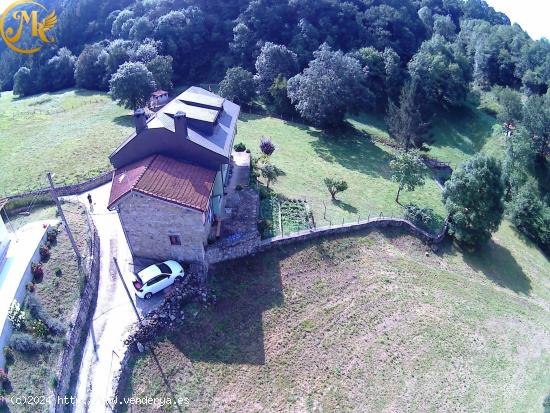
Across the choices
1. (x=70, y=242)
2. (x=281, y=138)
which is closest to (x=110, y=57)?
(x=281, y=138)

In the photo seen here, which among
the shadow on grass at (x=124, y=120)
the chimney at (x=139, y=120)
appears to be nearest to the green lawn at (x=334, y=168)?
the chimney at (x=139, y=120)

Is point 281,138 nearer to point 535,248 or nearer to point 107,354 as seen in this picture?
point 535,248

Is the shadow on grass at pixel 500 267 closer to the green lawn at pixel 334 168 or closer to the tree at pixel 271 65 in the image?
the green lawn at pixel 334 168

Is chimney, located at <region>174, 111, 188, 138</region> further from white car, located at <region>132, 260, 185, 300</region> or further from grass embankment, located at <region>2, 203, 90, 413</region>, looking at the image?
grass embankment, located at <region>2, 203, 90, 413</region>

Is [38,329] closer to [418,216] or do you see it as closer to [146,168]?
[146,168]

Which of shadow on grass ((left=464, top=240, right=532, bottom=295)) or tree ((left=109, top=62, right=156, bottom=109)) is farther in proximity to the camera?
tree ((left=109, top=62, right=156, bottom=109))

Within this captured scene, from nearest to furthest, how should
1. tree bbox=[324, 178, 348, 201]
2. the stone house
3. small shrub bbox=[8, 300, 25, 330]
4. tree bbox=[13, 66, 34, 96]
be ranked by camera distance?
small shrub bbox=[8, 300, 25, 330], the stone house, tree bbox=[324, 178, 348, 201], tree bbox=[13, 66, 34, 96]

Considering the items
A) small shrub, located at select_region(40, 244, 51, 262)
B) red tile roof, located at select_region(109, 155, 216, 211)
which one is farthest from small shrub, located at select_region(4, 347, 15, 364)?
red tile roof, located at select_region(109, 155, 216, 211)

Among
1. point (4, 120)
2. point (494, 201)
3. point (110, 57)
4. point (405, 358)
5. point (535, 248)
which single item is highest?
point (494, 201)
